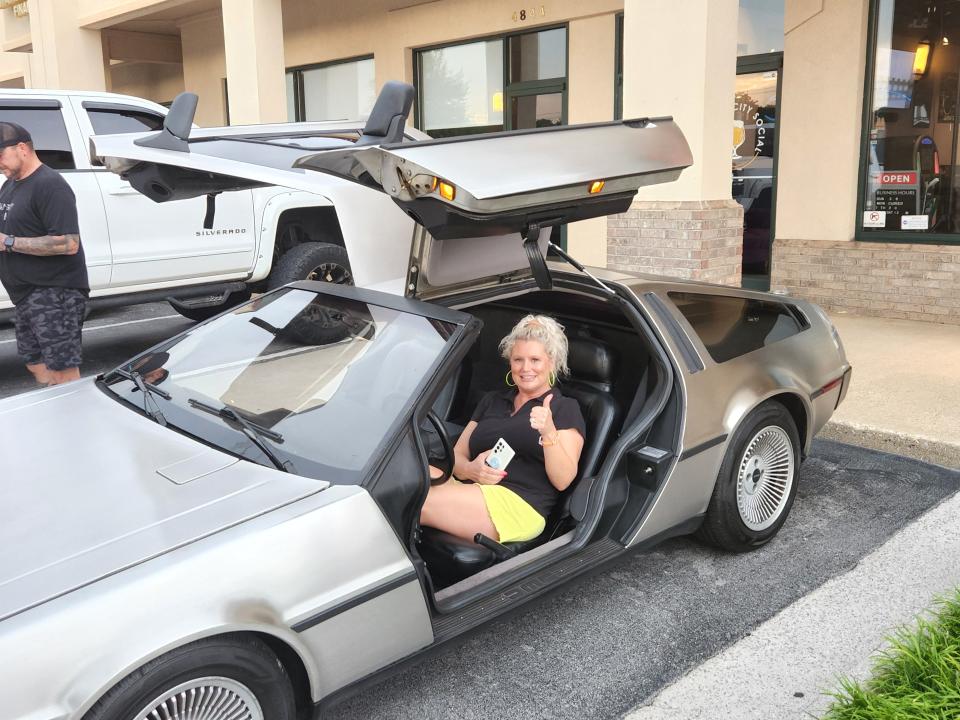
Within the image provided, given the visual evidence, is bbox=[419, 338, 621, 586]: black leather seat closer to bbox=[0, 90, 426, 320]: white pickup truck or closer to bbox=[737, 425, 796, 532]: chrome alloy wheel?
bbox=[737, 425, 796, 532]: chrome alloy wheel

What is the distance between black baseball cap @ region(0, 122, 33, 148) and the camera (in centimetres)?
491

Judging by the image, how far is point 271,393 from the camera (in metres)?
3.20

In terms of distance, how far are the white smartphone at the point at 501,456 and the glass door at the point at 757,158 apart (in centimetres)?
700

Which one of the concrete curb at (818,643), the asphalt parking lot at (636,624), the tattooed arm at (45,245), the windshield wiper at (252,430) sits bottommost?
the asphalt parking lot at (636,624)

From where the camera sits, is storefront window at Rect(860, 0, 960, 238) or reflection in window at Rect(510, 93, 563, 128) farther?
reflection in window at Rect(510, 93, 563, 128)

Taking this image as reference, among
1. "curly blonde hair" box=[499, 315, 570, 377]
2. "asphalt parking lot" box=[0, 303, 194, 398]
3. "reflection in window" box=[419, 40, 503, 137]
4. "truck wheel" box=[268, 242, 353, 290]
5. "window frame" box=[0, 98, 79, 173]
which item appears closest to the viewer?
"curly blonde hair" box=[499, 315, 570, 377]

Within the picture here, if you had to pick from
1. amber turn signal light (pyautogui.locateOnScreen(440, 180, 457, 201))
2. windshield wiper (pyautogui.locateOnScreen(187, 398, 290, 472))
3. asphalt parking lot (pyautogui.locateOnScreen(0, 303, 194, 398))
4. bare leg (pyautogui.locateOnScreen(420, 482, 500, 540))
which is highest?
amber turn signal light (pyautogui.locateOnScreen(440, 180, 457, 201))

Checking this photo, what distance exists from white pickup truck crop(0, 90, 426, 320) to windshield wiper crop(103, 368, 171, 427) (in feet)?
9.30

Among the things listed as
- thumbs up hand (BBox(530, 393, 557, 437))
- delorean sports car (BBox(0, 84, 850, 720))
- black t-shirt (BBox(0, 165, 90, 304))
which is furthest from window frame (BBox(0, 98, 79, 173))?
thumbs up hand (BBox(530, 393, 557, 437))

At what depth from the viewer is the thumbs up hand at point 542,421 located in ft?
10.8

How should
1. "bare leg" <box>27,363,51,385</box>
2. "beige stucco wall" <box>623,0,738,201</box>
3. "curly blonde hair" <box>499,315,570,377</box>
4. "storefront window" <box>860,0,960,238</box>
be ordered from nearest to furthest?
1. "curly blonde hair" <box>499,315,570,377</box>
2. "bare leg" <box>27,363,51,385</box>
3. "beige stucco wall" <box>623,0,738,201</box>
4. "storefront window" <box>860,0,960,238</box>

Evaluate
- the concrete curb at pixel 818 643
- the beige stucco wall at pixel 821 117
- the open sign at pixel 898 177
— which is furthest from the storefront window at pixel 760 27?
the concrete curb at pixel 818 643

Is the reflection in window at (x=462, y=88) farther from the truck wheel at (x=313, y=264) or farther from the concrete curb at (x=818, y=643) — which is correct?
the concrete curb at (x=818, y=643)

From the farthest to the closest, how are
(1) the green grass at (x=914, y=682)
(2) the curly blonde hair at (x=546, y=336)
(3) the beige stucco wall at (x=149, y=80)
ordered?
(3) the beige stucco wall at (x=149, y=80) → (2) the curly blonde hair at (x=546, y=336) → (1) the green grass at (x=914, y=682)
